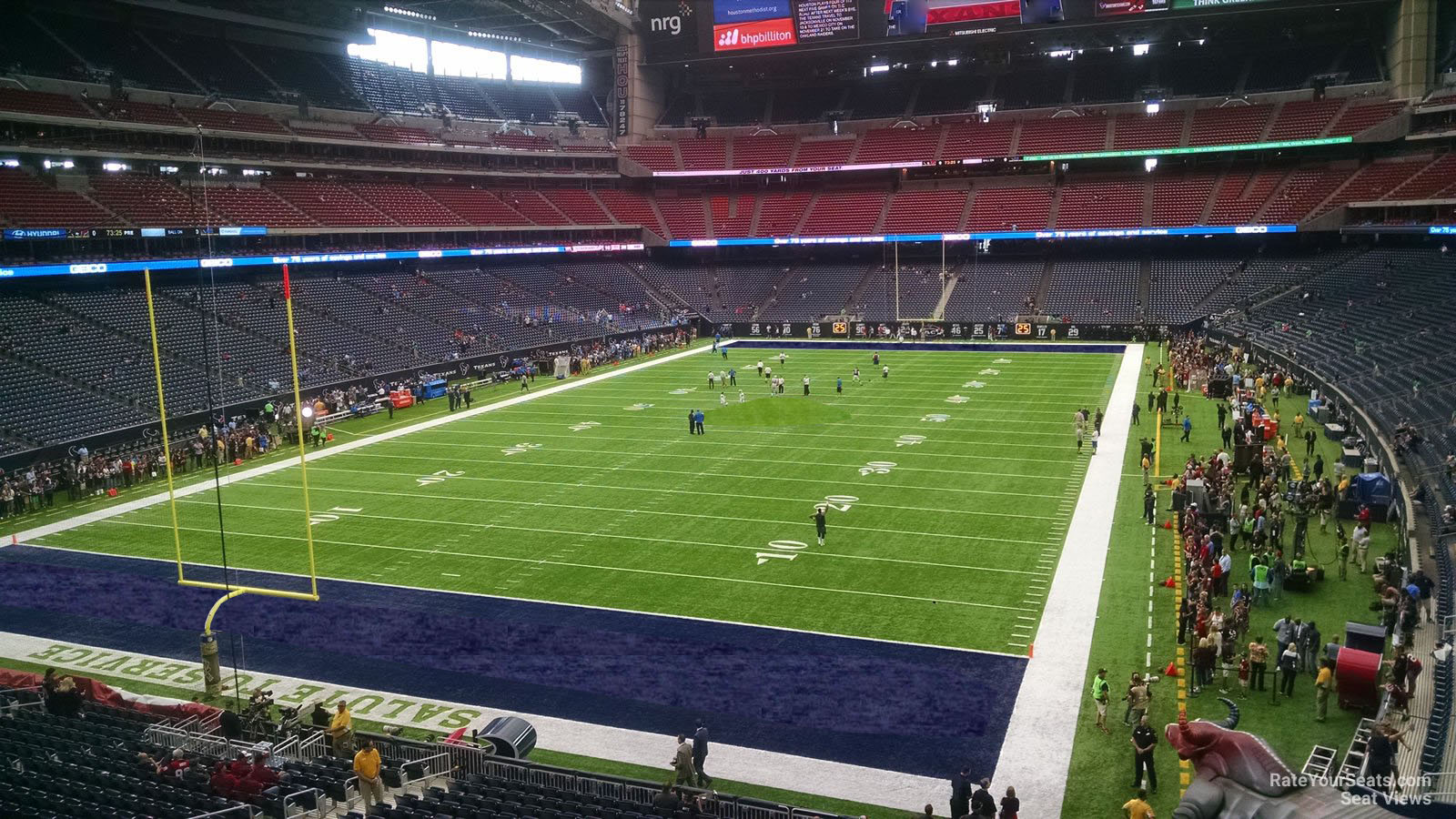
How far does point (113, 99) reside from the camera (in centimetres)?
4809

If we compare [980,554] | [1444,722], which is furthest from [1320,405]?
[1444,722]

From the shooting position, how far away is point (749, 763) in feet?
46.9

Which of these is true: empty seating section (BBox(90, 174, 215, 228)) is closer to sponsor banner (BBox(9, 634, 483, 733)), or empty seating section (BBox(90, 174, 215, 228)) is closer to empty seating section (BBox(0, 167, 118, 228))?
empty seating section (BBox(0, 167, 118, 228))

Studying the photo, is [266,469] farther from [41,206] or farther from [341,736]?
[341,736]

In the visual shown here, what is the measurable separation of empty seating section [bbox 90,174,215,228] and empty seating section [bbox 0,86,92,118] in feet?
9.95

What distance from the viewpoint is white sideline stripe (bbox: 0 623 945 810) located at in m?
13.4

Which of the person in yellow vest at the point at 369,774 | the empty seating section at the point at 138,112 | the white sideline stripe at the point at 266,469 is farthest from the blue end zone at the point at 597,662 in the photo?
the empty seating section at the point at 138,112

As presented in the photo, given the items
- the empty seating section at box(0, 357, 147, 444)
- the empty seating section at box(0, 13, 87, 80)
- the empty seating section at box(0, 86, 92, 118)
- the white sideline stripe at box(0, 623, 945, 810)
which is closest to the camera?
the white sideline stripe at box(0, 623, 945, 810)

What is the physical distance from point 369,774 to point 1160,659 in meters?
12.5

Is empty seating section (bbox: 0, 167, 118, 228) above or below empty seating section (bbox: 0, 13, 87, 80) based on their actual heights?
below

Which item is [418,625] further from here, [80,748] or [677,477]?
[677,477]

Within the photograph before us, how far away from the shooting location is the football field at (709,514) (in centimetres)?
2058

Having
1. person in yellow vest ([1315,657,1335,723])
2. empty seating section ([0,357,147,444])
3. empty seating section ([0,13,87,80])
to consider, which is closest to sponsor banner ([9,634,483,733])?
person in yellow vest ([1315,657,1335,723])

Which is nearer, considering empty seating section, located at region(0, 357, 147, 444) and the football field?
the football field
